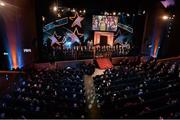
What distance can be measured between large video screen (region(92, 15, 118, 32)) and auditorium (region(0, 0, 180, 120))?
10cm

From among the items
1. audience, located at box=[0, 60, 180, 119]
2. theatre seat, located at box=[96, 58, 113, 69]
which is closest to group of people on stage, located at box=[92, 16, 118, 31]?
theatre seat, located at box=[96, 58, 113, 69]

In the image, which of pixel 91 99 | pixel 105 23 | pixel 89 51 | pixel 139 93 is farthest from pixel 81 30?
pixel 139 93

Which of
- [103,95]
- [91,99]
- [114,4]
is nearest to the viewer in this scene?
[103,95]

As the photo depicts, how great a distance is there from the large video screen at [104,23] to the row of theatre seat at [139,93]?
22.2ft

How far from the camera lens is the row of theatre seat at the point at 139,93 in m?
10.3

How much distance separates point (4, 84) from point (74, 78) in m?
4.70

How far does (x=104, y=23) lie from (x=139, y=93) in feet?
36.5

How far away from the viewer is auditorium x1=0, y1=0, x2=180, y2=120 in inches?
422

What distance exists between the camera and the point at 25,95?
11680 millimetres

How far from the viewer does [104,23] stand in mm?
21484

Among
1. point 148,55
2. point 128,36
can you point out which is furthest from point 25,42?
point 148,55

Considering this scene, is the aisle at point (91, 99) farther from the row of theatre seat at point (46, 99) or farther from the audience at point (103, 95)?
the row of theatre seat at point (46, 99)

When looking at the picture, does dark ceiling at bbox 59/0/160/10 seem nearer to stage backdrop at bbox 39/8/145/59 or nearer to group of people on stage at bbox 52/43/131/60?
stage backdrop at bbox 39/8/145/59

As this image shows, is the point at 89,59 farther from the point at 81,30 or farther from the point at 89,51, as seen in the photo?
the point at 81,30
